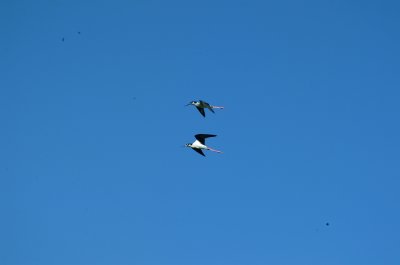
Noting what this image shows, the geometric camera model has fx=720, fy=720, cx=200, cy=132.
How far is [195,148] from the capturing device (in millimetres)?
52688

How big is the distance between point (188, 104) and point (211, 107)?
1.87 metres

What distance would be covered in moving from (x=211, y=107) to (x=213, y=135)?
2.45m

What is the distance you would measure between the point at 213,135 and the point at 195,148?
2.42 m

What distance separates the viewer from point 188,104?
53031 millimetres

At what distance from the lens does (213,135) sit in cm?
5088

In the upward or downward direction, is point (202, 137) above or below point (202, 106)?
below

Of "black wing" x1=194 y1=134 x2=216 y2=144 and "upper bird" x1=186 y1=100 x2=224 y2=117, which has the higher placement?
"upper bird" x1=186 y1=100 x2=224 y2=117

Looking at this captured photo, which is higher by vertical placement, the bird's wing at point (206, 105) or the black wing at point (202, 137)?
the bird's wing at point (206, 105)

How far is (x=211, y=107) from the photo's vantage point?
5225 cm

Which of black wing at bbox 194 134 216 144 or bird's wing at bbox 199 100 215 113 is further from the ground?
bird's wing at bbox 199 100 215 113

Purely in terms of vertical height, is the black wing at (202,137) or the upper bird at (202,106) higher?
the upper bird at (202,106)

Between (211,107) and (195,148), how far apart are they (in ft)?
10.6

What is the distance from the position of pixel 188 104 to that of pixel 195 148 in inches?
130
